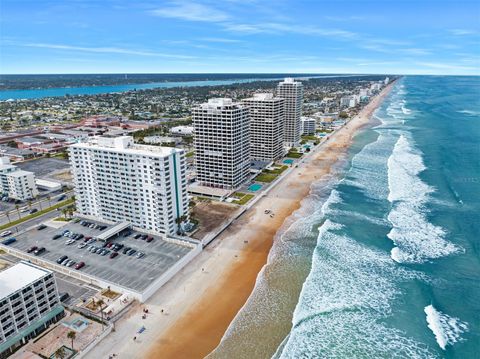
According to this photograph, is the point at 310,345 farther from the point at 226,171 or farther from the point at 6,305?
the point at 226,171

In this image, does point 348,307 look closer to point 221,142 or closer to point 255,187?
point 255,187

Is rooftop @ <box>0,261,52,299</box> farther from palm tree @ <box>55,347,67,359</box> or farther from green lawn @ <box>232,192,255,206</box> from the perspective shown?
green lawn @ <box>232,192,255,206</box>

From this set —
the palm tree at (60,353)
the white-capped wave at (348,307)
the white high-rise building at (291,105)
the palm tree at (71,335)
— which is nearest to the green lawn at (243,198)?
the white-capped wave at (348,307)

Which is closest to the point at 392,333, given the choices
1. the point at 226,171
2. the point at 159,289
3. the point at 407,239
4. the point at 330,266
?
the point at 330,266

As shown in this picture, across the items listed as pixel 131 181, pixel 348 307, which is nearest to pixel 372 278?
pixel 348 307

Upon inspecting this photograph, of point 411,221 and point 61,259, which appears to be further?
point 411,221

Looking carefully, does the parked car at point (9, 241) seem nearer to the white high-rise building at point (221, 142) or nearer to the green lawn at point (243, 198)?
the white high-rise building at point (221, 142)

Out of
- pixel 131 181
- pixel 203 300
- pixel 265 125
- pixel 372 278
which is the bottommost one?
pixel 203 300
